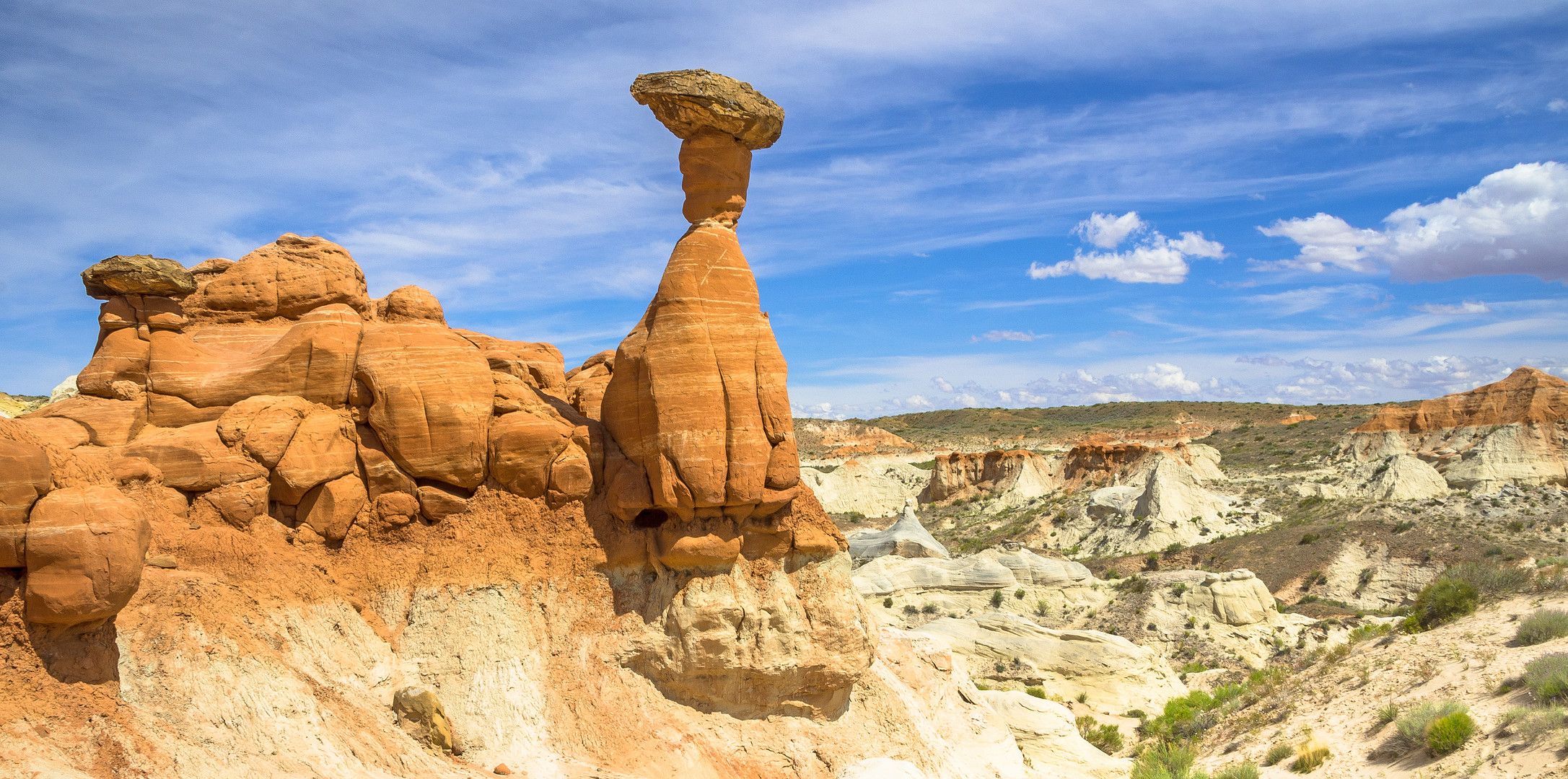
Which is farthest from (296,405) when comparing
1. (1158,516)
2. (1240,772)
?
(1158,516)

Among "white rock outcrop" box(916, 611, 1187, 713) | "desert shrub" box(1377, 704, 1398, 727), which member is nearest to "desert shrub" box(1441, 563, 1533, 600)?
"desert shrub" box(1377, 704, 1398, 727)

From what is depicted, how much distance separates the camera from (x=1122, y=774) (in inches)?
A: 800

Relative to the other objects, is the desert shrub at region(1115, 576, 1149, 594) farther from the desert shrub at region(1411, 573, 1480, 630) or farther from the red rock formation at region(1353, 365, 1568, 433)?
the red rock formation at region(1353, 365, 1568, 433)

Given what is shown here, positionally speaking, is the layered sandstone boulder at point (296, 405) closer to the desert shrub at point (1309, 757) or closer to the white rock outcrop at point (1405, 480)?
the desert shrub at point (1309, 757)

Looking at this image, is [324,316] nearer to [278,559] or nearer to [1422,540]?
[278,559]

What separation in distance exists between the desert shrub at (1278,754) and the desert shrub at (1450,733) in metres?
2.83

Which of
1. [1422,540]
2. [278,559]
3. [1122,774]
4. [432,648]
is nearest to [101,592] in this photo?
[278,559]

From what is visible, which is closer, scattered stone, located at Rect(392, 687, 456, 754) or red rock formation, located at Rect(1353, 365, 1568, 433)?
scattered stone, located at Rect(392, 687, 456, 754)

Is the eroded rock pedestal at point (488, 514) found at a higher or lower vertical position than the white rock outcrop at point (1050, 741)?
higher

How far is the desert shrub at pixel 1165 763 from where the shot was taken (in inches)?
749

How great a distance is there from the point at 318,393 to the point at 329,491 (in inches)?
60.6

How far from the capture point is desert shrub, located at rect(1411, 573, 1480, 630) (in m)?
22.9

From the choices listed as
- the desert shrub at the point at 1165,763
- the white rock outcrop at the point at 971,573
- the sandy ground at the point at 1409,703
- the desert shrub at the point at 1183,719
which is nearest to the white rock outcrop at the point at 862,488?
the white rock outcrop at the point at 971,573

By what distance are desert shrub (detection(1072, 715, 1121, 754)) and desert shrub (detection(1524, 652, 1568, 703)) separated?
325 inches
